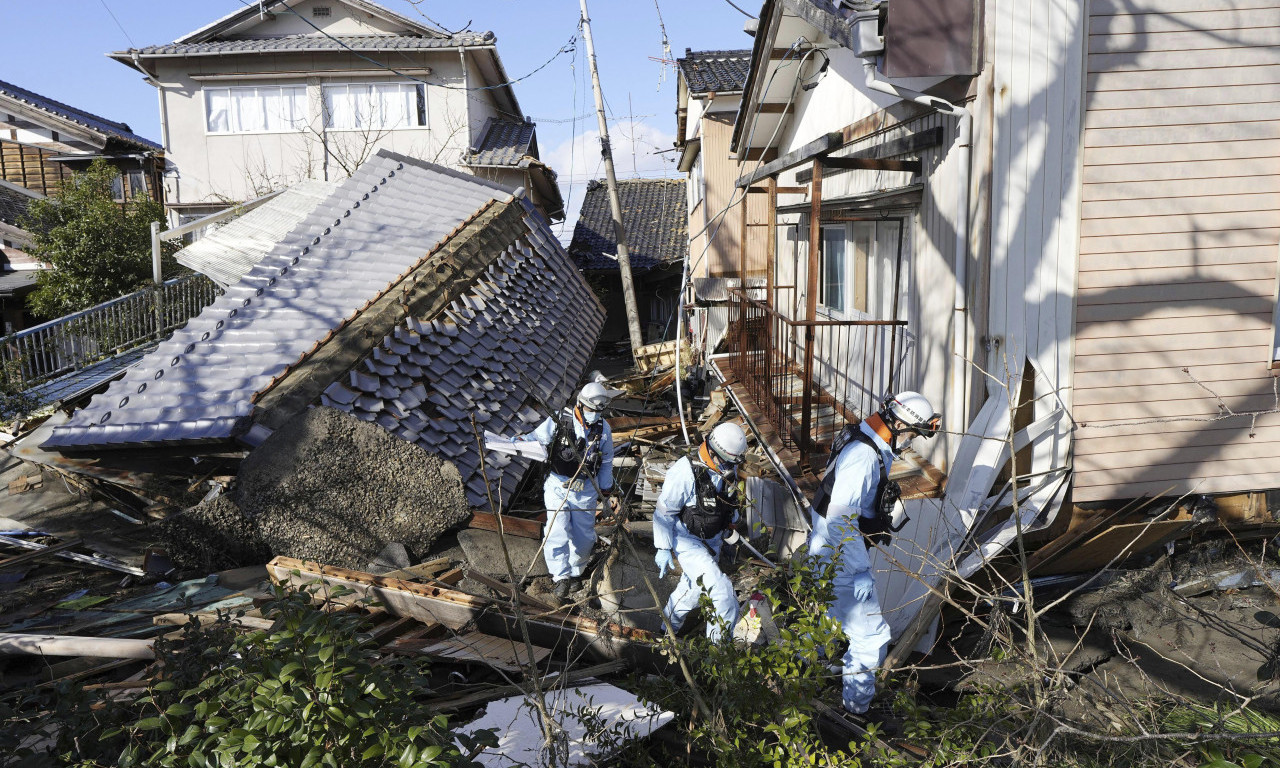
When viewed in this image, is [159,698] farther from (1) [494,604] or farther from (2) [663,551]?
(2) [663,551]

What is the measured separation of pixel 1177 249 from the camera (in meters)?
4.69

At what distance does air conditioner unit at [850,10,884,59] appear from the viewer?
18.2ft

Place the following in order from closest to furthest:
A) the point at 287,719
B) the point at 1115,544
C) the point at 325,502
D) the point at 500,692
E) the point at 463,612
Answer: the point at 287,719
the point at 500,692
the point at 463,612
the point at 1115,544
the point at 325,502

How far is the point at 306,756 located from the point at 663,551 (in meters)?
3.55

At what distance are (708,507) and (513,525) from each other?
2.04 meters

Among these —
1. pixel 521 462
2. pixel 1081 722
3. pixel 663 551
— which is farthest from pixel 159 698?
pixel 521 462

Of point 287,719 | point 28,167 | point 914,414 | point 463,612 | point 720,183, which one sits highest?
point 28,167

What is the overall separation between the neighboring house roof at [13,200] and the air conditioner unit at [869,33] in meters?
19.7

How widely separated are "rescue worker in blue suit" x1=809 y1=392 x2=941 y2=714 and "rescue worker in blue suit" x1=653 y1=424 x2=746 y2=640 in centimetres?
65

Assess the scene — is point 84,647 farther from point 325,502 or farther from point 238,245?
point 238,245

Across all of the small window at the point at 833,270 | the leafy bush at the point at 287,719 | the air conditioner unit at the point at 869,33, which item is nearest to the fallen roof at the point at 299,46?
the small window at the point at 833,270

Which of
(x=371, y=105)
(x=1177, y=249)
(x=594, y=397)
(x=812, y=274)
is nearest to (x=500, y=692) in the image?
(x=594, y=397)

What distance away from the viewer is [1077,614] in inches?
208

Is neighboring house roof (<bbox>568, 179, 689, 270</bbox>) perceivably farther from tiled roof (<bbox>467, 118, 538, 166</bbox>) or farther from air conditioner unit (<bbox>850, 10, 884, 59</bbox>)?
air conditioner unit (<bbox>850, 10, 884, 59</bbox>)
